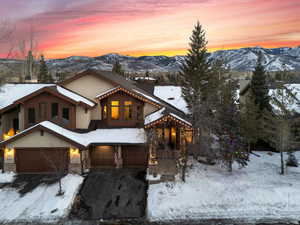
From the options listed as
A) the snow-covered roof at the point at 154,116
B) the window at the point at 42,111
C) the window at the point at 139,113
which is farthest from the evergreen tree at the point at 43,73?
the snow-covered roof at the point at 154,116

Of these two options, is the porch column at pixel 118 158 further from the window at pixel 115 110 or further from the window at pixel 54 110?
the window at pixel 54 110

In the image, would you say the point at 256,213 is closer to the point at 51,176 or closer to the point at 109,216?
the point at 109,216

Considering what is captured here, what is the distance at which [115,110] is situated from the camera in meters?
20.3

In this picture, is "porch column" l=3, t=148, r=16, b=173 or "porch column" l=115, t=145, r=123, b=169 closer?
"porch column" l=3, t=148, r=16, b=173

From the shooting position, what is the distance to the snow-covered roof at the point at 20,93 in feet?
62.6

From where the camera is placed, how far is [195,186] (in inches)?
570

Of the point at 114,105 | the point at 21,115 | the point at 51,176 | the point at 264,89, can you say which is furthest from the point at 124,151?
the point at 264,89

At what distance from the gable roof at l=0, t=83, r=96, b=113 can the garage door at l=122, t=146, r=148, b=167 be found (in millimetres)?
5413

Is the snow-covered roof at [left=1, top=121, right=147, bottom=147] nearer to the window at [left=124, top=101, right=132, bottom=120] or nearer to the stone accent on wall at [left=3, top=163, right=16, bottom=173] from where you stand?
the window at [left=124, top=101, right=132, bottom=120]

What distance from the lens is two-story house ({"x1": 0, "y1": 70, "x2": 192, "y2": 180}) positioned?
16.7m

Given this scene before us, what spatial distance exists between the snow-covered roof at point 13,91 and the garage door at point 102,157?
9.39 m

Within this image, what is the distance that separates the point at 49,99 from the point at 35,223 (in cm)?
1070

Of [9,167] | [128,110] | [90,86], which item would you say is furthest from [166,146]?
[9,167]

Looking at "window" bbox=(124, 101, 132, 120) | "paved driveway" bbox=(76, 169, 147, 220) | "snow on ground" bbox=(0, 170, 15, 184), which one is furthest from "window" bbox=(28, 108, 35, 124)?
"window" bbox=(124, 101, 132, 120)
